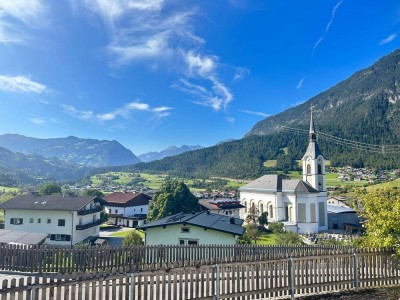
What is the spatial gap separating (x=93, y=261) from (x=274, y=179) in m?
56.2

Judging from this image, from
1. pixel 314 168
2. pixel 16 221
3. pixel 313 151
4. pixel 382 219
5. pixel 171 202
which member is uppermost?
pixel 313 151

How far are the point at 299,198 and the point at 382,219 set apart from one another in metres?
49.4

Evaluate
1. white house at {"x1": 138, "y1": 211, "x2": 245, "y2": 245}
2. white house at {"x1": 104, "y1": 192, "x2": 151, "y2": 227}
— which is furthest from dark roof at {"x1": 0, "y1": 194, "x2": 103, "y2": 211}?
white house at {"x1": 104, "y1": 192, "x2": 151, "y2": 227}

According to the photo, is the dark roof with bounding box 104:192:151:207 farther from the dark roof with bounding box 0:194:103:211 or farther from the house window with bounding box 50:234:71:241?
the house window with bounding box 50:234:71:241

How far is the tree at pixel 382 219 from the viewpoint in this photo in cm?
1085

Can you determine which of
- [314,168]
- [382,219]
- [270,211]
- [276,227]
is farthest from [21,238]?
[314,168]

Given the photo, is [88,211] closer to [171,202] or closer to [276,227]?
[171,202]

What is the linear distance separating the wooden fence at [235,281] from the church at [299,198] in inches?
1909

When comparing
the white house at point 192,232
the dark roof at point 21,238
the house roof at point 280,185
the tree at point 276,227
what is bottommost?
the tree at point 276,227

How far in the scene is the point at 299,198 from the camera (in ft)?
193

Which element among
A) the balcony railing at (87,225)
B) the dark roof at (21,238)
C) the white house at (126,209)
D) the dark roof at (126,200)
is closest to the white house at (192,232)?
the dark roof at (21,238)

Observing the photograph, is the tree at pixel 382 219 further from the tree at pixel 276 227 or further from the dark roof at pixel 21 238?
the tree at pixel 276 227

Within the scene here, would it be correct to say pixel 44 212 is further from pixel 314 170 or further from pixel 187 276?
pixel 314 170

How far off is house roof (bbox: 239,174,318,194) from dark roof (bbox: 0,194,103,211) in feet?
122
